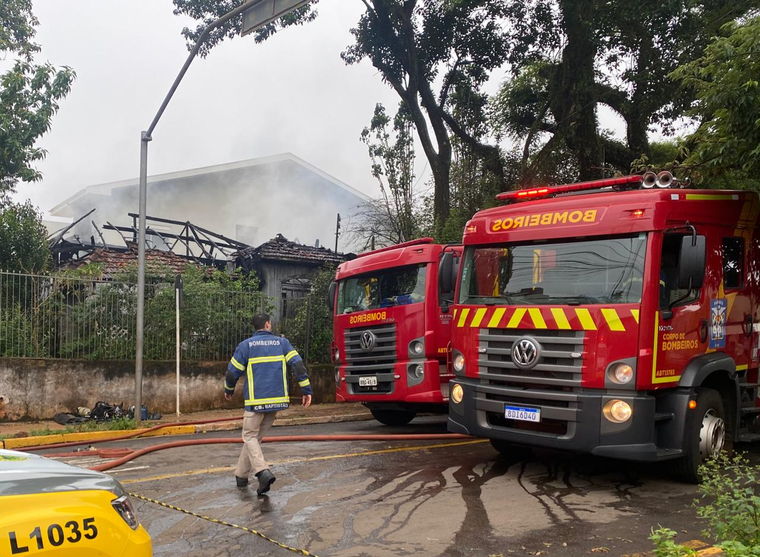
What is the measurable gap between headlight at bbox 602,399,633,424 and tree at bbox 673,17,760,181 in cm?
401

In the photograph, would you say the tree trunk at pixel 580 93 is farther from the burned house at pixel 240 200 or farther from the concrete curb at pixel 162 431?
the burned house at pixel 240 200

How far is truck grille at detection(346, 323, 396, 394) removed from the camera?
10.3 meters

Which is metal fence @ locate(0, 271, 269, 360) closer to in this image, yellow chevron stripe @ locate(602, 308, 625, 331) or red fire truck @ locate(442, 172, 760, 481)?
red fire truck @ locate(442, 172, 760, 481)

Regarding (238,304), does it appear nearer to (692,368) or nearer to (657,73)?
(692,368)

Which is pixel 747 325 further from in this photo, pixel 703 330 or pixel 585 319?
pixel 585 319

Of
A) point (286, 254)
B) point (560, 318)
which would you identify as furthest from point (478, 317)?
point (286, 254)

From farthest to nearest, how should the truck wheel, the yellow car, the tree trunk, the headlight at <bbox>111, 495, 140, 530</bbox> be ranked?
1. the tree trunk
2. the truck wheel
3. the headlight at <bbox>111, 495, 140, 530</bbox>
4. the yellow car

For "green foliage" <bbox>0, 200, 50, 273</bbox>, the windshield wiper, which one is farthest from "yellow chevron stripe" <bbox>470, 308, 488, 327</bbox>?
"green foliage" <bbox>0, 200, 50, 273</bbox>

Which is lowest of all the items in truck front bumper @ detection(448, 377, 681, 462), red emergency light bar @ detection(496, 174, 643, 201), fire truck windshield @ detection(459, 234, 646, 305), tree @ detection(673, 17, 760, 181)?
truck front bumper @ detection(448, 377, 681, 462)

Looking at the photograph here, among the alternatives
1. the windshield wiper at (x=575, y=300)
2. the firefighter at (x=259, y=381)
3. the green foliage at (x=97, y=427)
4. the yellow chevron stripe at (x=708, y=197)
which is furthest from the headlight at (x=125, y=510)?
the green foliage at (x=97, y=427)

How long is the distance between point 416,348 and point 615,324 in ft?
13.3

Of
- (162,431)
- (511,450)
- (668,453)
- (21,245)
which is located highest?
(21,245)

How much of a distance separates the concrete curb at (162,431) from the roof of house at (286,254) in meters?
7.84

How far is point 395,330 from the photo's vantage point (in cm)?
1023
